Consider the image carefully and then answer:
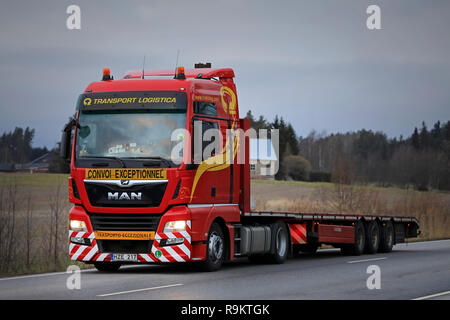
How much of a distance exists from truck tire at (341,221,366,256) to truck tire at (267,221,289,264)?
13.2 feet

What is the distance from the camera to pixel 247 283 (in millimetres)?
13367

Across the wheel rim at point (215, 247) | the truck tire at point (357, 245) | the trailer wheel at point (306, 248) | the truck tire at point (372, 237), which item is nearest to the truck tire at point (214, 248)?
the wheel rim at point (215, 247)

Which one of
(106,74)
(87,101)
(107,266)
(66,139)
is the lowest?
(107,266)

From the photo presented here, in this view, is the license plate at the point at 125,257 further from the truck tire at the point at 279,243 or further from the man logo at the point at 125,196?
the truck tire at the point at 279,243

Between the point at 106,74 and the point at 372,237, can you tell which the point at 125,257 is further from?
the point at 372,237

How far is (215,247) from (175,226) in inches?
57.8

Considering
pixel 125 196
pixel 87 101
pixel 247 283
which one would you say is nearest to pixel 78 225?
pixel 125 196

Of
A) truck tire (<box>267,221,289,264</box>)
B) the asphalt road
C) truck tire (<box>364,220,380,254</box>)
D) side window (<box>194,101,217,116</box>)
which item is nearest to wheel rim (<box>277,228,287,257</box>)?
truck tire (<box>267,221,289,264</box>)

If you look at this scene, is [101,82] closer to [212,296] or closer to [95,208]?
[95,208]

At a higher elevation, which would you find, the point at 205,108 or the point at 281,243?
the point at 205,108

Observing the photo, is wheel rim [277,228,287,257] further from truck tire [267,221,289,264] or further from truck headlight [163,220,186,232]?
truck headlight [163,220,186,232]

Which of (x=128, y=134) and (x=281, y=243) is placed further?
(x=281, y=243)

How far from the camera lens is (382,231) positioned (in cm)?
2431
